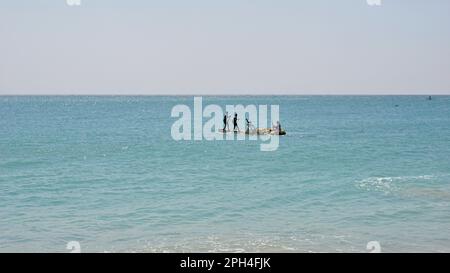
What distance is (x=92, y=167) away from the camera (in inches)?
1214

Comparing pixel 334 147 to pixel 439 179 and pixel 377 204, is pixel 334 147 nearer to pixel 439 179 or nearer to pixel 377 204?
pixel 439 179

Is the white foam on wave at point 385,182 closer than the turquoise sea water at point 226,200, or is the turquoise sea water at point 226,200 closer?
the turquoise sea water at point 226,200

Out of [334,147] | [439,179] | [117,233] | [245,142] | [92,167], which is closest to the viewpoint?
[117,233]

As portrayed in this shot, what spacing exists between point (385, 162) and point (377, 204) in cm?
1329

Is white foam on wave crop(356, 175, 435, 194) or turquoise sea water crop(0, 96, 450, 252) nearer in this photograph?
turquoise sea water crop(0, 96, 450, 252)

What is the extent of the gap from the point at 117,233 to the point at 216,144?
27.1 metres

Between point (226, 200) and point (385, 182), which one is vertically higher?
point (385, 182)

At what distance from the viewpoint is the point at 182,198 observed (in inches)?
835

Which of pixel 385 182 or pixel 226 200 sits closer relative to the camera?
pixel 226 200

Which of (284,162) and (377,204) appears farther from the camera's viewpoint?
(284,162)
